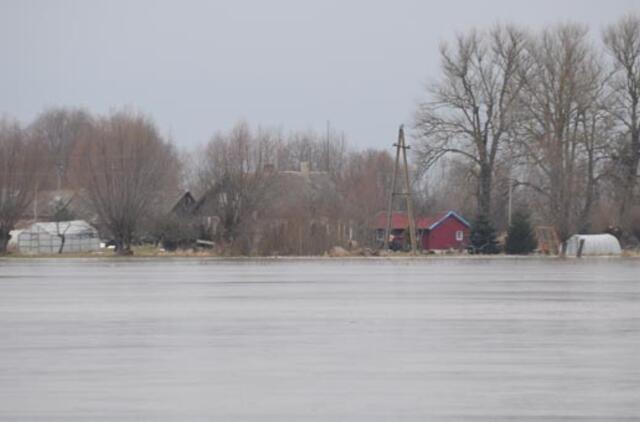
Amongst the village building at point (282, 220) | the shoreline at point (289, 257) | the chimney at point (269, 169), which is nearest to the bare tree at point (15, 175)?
the shoreline at point (289, 257)

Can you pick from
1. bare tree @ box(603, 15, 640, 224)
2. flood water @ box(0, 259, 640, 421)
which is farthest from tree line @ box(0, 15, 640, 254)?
flood water @ box(0, 259, 640, 421)

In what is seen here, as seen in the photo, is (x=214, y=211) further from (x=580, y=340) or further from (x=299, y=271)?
(x=580, y=340)

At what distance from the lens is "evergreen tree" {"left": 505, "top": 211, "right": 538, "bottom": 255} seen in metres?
68.3

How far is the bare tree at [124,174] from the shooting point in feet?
232

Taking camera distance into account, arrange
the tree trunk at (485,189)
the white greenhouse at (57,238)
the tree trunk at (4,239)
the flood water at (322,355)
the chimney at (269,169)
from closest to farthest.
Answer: the flood water at (322,355) → the tree trunk at (4,239) → the white greenhouse at (57,238) → the chimney at (269,169) → the tree trunk at (485,189)

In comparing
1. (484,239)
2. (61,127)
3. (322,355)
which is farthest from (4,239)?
(61,127)

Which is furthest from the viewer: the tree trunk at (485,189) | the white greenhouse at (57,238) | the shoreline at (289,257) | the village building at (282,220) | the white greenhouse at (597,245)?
the tree trunk at (485,189)

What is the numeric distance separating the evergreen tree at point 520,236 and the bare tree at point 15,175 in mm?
29596

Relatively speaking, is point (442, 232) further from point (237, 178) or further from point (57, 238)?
point (57, 238)

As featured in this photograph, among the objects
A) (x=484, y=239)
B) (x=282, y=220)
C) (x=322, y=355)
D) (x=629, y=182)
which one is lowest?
(x=322, y=355)

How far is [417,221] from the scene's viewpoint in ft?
261

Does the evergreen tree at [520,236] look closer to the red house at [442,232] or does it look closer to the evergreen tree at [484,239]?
the evergreen tree at [484,239]

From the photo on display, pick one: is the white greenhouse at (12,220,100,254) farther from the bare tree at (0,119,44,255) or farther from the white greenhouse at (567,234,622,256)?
the white greenhouse at (567,234,622,256)

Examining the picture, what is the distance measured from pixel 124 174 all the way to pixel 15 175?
7939 millimetres
